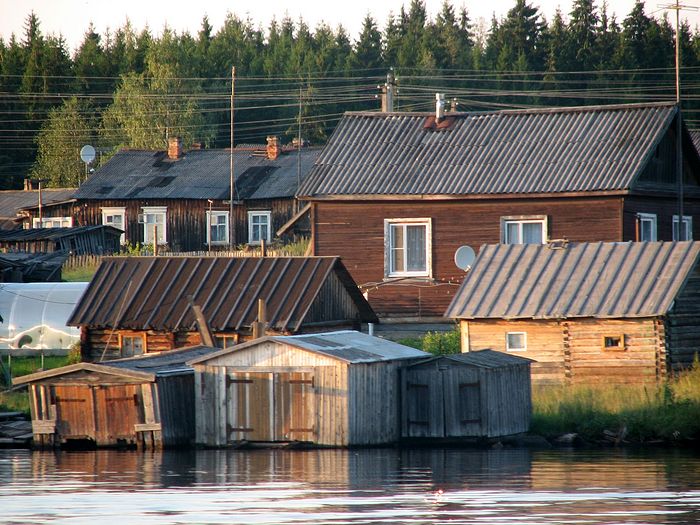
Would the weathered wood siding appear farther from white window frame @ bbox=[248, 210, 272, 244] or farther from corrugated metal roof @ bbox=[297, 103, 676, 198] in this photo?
white window frame @ bbox=[248, 210, 272, 244]

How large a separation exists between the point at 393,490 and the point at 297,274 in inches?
591

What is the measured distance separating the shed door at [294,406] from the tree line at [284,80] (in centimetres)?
6112

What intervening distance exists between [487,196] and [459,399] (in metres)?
12.2

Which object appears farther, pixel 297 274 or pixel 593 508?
pixel 297 274

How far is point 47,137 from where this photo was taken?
98812 mm

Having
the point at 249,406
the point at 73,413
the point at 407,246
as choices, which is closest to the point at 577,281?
the point at 407,246

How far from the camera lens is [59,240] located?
6347 centimetres

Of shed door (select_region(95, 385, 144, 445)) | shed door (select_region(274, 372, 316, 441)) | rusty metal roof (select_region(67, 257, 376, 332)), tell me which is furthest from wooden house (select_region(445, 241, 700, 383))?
shed door (select_region(95, 385, 144, 445))

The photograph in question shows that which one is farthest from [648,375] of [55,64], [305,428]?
[55,64]

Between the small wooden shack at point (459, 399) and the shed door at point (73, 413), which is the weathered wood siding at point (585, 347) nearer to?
the small wooden shack at point (459, 399)

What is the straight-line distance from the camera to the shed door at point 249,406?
31062 mm

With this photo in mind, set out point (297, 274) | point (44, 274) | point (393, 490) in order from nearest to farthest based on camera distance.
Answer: point (393, 490) → point (297, 274) → point (44, 274)

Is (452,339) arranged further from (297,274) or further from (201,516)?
(201,516)

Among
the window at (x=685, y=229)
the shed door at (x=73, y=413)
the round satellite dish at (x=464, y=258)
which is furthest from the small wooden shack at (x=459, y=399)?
the window at (x=685, y=229)
